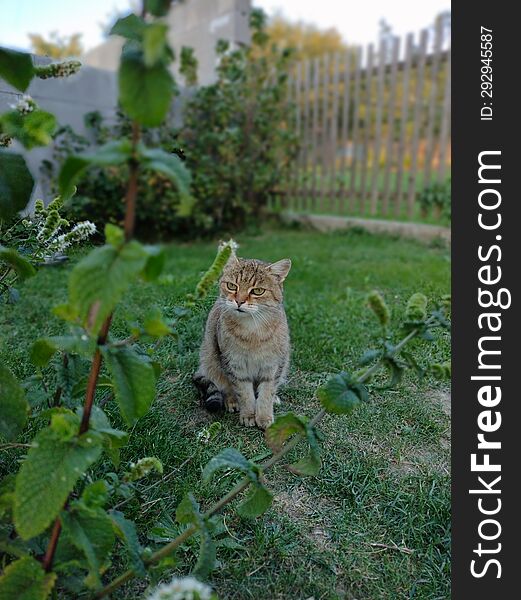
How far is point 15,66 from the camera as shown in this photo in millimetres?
1062

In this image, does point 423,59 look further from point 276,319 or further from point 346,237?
point 276,319

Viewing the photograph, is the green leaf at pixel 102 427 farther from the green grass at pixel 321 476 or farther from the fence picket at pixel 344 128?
the fence picket at pixel 344 128

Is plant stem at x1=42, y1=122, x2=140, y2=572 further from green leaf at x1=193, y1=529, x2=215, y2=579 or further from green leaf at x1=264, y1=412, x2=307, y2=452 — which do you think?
green leaf at x1=264, y1=412, x2=307, y2=452

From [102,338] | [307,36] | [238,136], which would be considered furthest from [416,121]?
[307,36]

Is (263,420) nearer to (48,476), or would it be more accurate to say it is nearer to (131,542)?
(131,542)

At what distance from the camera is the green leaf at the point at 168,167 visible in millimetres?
856

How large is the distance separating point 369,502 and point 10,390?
1.23 meters

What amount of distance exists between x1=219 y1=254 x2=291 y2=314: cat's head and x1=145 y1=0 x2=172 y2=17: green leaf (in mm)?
1486

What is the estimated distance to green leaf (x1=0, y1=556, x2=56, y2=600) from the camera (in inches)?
40.3

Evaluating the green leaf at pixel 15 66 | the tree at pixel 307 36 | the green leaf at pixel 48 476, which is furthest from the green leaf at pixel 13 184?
the tree at pixel 307 36

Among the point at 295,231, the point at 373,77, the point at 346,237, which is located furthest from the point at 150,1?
the point at 373,77

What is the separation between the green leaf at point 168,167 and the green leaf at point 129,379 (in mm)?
354

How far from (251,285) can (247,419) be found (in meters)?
0.58

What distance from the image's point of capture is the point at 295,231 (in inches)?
269
